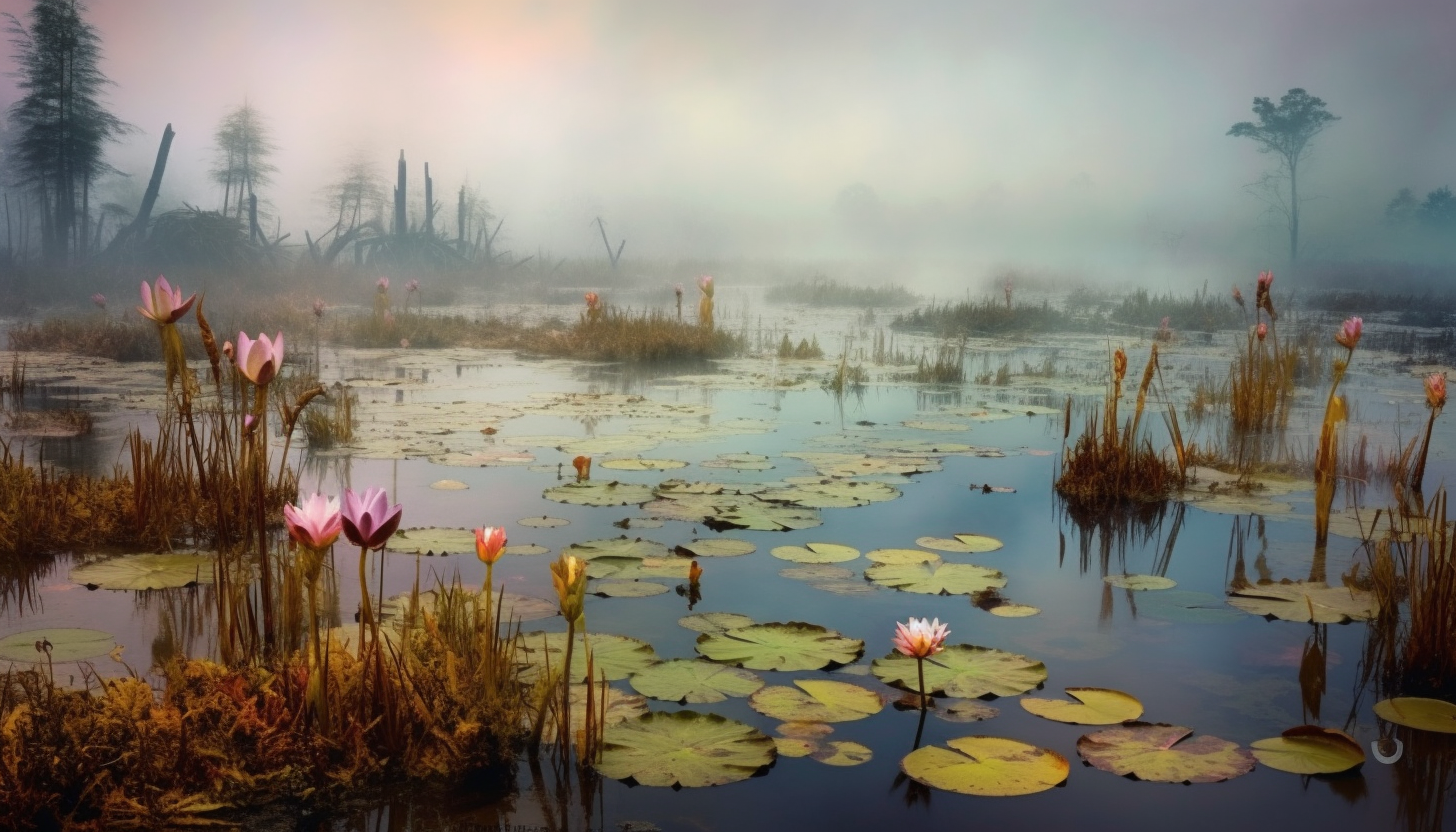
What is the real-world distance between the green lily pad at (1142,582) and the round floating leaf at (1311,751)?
103 centimetres

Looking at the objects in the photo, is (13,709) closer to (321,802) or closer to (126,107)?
(321,802)

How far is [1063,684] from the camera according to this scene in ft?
7.31

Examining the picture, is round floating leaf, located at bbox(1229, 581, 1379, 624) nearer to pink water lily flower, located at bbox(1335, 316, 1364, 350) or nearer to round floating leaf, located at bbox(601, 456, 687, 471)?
pink water lily flower, located at bbox(1335, 316, 1364, 350)

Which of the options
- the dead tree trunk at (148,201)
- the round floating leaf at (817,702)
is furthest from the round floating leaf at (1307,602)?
the dead tree trunk at (148,201)

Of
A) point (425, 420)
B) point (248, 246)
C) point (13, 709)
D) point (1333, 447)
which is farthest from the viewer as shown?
point (248, 246)

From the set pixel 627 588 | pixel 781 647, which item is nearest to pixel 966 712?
pixel 781 647

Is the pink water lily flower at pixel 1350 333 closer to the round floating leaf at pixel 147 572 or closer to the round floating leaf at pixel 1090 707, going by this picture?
the round floating leaf at pixel 1090 707

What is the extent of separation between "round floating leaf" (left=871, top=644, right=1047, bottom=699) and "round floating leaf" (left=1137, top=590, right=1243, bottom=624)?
0.66m

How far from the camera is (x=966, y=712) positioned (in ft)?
6.74

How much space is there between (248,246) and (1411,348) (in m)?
16.8

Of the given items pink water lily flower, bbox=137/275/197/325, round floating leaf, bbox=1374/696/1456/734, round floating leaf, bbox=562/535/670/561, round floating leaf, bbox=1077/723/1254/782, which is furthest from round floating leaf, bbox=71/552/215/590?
round floating leaf, bbox=1374/696/1456/734

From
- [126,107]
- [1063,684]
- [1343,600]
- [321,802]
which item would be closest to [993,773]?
[1063,684]

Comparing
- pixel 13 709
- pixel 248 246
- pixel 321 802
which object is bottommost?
pixel 321 802

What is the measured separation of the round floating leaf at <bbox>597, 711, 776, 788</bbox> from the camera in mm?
1742
